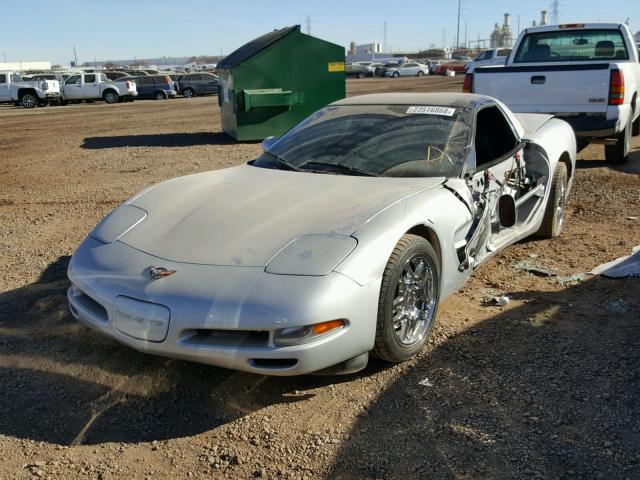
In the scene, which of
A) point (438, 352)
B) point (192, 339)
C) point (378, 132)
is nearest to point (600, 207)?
point (378, 132)

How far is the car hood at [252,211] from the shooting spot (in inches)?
131

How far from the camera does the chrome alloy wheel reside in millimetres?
3430

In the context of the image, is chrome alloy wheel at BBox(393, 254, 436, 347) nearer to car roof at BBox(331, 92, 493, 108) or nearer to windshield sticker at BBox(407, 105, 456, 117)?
windshield sticker at BBox(407, 105, 456, 117)

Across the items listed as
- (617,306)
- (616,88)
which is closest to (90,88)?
(616,88)

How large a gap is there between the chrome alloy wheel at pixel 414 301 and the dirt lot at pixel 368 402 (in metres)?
0.18

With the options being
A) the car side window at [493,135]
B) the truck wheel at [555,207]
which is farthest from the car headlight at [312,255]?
the truck wheel at [555,207]

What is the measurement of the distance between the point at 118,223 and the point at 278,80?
945cm

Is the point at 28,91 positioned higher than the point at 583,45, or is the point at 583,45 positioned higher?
the point at 583,45

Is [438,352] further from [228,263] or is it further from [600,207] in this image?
[600,207]

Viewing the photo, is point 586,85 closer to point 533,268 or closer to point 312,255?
point 533,268

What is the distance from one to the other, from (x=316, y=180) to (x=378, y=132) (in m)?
0.66

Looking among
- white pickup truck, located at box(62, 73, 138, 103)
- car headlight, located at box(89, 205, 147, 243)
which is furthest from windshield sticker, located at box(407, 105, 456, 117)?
white pickup truck, located at box(62, 73, 138, 103)

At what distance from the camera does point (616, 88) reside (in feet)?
26.1

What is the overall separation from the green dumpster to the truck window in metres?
4.62
